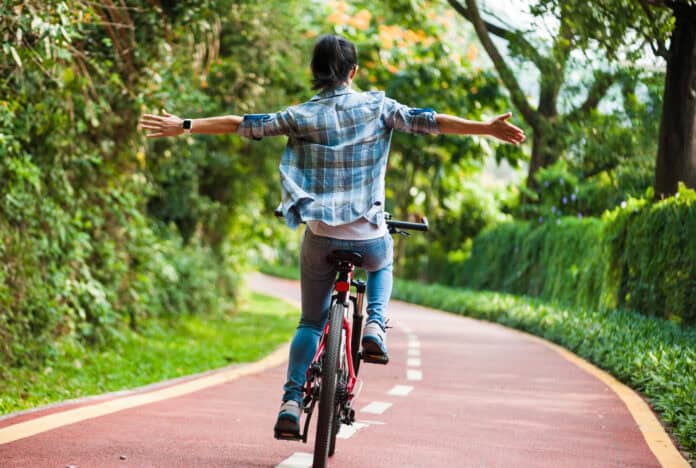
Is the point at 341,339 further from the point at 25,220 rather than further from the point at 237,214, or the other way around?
the point at 237,214

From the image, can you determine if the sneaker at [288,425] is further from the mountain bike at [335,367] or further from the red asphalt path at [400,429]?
the red asphalt path at [400,429]

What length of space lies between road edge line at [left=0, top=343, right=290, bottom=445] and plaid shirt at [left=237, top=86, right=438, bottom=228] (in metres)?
2.40

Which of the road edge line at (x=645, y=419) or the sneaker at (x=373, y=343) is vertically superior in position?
the sneaker at (x=373, y=343)

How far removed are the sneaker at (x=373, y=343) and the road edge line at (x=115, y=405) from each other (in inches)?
86.6

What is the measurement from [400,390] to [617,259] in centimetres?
679

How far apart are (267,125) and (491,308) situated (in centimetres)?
2067

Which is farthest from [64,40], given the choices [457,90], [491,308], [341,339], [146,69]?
[491,308]

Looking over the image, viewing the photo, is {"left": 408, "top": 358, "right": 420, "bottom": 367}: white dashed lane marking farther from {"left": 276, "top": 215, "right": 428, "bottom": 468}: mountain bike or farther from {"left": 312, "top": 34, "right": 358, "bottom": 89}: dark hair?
{"left": 312, "top": 34, "right": 358, "bottom": 89}: dark hair

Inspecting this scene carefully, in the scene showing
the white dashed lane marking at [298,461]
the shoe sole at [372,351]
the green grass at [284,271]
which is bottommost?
the green grass at [284,271]

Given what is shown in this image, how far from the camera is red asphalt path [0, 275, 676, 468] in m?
6.10

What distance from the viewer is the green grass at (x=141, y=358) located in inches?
347

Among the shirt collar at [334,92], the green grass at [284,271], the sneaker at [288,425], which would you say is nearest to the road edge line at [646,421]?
the sneaker at [288,425]

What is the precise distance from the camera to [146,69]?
1172 centimetres

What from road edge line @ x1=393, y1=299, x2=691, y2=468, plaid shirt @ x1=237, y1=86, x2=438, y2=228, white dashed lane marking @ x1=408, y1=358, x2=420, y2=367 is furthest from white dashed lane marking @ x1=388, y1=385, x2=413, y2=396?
plaid shirt @ x1=237, y1=86, x2=438, y2=228
